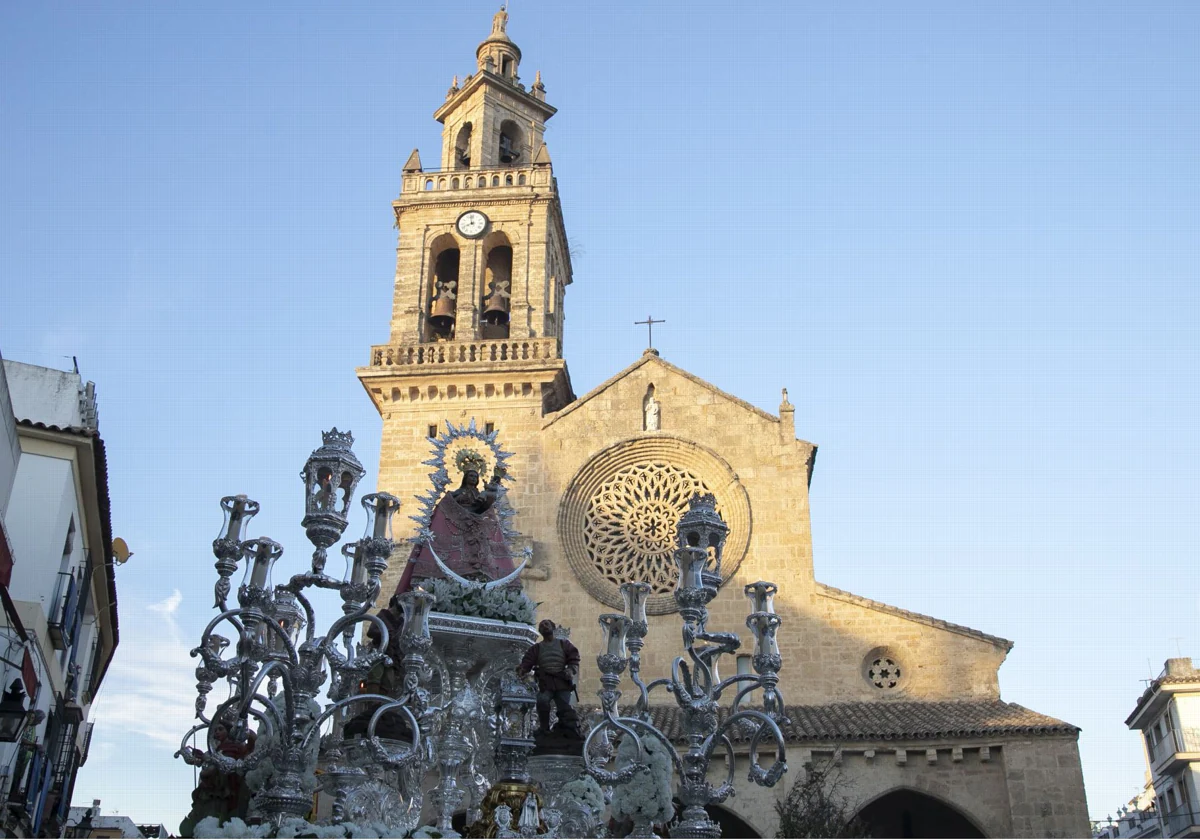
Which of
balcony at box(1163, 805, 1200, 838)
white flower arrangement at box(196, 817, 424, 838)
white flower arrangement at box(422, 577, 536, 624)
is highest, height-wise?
balcony at box(1163, 805, 1200, 838)

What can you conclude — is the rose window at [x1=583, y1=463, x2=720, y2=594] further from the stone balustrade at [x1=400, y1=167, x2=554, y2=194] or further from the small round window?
the stone balustrade at [x1=400, y1=167, x2=554, y2=194]

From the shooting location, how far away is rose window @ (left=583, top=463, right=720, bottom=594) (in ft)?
74.9

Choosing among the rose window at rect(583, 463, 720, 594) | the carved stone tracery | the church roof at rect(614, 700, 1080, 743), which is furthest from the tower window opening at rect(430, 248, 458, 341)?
the church roof at rect(614, 700, 1080, 743)

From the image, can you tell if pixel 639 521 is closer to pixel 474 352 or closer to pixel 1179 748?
pixel 474 352

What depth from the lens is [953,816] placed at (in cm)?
2102

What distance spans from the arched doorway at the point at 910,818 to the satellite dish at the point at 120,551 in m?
14.0

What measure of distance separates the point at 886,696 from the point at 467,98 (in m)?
18.0

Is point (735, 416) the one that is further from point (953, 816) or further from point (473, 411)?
point (953, 816)

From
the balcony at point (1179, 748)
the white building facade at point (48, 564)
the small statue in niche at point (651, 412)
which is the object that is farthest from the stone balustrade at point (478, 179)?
the balcony at point (1179, 748)

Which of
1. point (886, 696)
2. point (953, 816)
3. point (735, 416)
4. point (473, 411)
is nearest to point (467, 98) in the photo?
point (473, 411)

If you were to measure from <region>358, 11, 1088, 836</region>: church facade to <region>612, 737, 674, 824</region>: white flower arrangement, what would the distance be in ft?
31.4

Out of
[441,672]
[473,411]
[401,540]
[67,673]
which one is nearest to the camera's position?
[441,672]

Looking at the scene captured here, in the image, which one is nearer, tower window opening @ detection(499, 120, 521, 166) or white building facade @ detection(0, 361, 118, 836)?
white building facade @ detection(0, 361, 118, 836)

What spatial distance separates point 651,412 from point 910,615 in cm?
671
